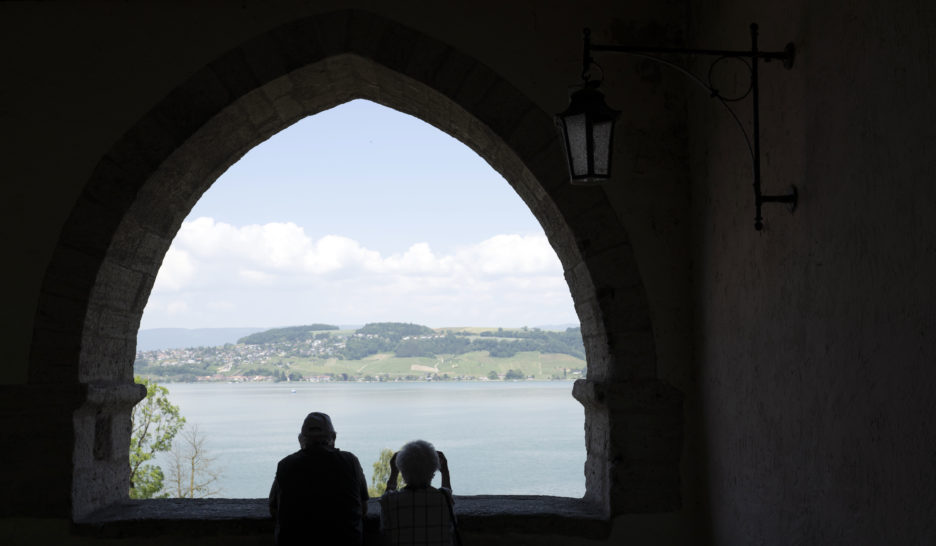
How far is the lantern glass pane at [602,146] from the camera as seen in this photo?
2.44m

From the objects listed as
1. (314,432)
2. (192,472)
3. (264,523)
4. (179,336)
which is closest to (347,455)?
(314,432)

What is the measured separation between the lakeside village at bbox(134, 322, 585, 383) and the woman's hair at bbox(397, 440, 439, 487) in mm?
28678

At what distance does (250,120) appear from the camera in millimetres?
3678

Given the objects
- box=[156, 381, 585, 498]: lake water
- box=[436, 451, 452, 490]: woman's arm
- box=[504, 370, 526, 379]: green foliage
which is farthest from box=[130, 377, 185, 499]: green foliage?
box=[504, 370, 526, 379]: green foliage

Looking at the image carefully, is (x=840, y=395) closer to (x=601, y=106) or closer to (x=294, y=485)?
(x=601, y=106)

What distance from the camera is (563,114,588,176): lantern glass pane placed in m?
2.44

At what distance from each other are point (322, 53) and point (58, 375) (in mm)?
1659

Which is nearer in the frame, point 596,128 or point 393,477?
point 596,128

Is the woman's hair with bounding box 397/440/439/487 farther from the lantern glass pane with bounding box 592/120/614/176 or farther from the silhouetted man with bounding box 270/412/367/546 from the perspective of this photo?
the lantern glass pane with bounding box 592/120/614/176

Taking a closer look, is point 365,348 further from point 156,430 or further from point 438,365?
point 156,430

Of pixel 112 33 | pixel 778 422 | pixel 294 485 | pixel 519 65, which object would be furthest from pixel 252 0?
pixel 778 422

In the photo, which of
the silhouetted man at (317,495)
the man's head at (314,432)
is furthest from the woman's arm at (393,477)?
the man's head at (314,432)

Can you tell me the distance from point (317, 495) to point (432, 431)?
28639 millimetres

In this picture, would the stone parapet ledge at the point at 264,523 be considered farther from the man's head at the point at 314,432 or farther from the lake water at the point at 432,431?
the lake water at the point at 432,431
